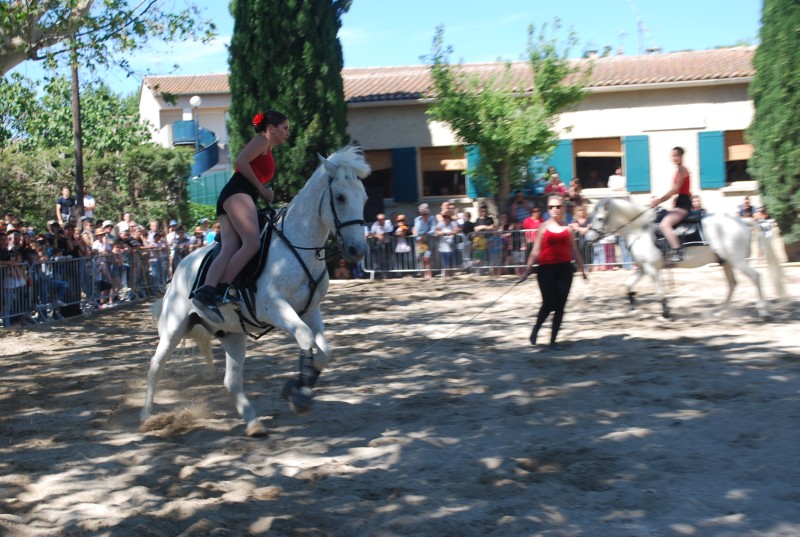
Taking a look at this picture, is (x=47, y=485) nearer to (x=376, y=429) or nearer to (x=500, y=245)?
(x=376, y=429)

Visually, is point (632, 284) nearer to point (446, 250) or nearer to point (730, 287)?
point (730, 287)

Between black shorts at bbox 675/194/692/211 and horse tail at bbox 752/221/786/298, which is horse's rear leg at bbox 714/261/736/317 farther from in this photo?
black shorts at bbox 675/194/692/211

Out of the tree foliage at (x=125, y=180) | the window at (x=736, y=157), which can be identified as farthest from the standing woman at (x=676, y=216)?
the tree foliage at (x=125, y=180)

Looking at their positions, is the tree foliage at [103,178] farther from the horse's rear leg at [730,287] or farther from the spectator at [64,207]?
the horse's rear leg at [730,287]

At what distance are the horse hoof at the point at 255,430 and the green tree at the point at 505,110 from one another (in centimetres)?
1589

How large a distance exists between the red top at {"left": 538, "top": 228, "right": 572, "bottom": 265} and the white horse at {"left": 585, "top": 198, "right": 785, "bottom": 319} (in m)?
2.56

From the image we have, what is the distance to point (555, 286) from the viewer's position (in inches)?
434

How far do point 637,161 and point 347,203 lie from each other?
19116 mm

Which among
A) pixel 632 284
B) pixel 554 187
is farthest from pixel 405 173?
pixel 632 284

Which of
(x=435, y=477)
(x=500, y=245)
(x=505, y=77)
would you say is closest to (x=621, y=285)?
(x=500, y=245)

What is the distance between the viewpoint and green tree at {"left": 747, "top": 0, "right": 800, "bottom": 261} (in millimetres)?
18969

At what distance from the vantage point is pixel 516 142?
72.6ft

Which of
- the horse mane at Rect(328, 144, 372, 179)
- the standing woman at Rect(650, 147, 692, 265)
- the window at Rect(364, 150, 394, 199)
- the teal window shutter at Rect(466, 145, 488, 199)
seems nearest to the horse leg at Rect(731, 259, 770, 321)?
the standing woman at Rect(650, 147, 692, 265)

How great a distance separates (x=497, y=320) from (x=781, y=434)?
7.12m
